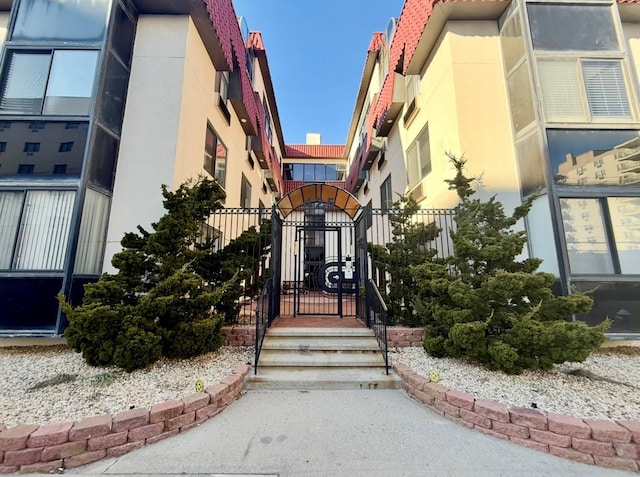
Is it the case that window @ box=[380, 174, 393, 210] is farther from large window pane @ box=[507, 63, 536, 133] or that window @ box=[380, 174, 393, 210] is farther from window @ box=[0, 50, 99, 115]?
window @ box=[0, 50, 99, 115]

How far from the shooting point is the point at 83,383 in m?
3.59

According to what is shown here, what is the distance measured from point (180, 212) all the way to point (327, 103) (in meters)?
16.9

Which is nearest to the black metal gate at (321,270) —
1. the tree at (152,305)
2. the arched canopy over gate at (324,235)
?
the arched canopy over gate at (324,235)

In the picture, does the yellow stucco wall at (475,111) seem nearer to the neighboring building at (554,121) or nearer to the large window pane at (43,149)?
the neighboring building at (554,121)

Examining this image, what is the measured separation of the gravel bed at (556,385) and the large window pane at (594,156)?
335cm

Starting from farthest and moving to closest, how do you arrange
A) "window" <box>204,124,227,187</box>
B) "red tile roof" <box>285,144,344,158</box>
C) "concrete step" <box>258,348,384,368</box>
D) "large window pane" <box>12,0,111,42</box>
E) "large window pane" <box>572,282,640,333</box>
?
"red tile roof" <box>285,144,344,158</box>
"window" <box>204,124,227,187</box>
"large window pane" <box>12,0,111,42</box>
"large window pane" <box>572,282,640,333</box>
"concrete step" <box>258,348,384,368</box>

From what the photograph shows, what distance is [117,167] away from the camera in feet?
19.2

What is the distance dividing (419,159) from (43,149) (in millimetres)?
8700

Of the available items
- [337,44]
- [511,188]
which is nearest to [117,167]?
[511,188]

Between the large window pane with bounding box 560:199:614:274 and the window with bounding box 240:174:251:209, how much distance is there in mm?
9192

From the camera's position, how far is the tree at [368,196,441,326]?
5.74 meters

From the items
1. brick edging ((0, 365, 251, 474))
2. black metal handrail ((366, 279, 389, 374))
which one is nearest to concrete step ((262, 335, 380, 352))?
black metal handrail ((366, 279, 389, 374))

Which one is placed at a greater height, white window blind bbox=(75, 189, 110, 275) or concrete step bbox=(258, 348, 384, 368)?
white window blind bbox=(75, 189, 110, 275)

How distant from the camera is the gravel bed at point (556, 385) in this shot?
309 cm
